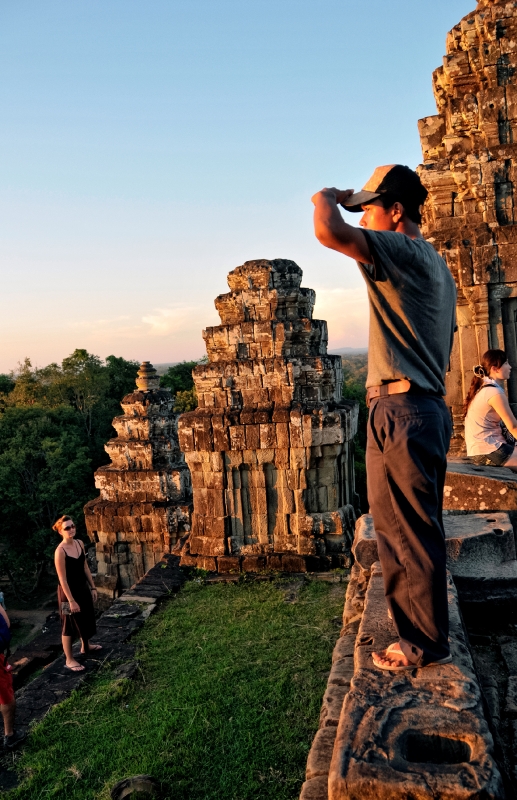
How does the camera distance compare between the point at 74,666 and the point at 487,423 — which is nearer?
the point at 487,423

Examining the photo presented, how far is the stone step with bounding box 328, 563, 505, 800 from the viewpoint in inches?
62.3

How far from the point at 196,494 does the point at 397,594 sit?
22.7ft

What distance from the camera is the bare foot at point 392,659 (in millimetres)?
2150

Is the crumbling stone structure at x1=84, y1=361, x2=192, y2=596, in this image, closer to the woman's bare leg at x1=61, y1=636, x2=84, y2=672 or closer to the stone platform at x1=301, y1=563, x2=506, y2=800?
the woman's bare leg at x1=61, y1=636, x2=84, y2=672

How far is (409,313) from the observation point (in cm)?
218

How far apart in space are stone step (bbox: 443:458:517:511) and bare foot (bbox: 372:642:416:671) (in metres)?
2.05

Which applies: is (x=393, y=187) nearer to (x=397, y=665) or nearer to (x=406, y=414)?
(x=406, y=414)

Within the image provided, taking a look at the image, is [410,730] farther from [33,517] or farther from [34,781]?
[33,517]

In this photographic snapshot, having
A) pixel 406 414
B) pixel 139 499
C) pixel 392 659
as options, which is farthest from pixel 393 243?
pixel 139 499

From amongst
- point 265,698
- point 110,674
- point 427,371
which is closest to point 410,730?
point 427,371

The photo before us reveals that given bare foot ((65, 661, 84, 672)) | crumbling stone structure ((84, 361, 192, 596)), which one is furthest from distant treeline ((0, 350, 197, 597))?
bare foot ((65, 661, 84, 672))

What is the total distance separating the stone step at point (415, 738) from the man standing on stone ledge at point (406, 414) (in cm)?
11

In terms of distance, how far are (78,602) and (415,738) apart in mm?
5328

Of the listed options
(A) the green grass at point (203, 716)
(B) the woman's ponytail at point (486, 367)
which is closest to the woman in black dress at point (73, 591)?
(A) the green grass at point (203, 716)
